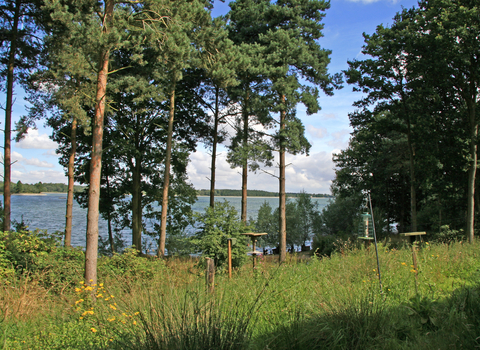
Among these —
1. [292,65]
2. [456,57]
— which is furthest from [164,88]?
[456,57]

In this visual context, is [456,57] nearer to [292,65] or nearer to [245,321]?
[292,65]

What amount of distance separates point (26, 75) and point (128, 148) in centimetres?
508

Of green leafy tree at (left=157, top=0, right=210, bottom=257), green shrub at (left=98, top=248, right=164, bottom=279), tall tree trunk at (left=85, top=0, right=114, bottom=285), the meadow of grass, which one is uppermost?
green leafy tree at (left=157, top=0, right=210, bottom=257)

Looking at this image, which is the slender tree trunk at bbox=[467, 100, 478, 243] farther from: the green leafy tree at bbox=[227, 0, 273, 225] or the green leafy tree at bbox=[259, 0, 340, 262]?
the green leafy tree at bbox=[227, 0, 273, 225]

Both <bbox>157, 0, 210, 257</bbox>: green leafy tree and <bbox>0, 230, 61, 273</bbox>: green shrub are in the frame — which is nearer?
<bbox>0, 230, 61, 273</bbox>: green shrub

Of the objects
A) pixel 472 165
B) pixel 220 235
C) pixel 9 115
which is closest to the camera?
pixel 220 235

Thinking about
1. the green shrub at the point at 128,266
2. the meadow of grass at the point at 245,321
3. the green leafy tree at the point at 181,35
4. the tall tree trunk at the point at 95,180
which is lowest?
the green shrub at the point at 128,266

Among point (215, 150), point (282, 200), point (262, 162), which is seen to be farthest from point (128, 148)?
point (282, 200)

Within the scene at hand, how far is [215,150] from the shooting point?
56.5 feet

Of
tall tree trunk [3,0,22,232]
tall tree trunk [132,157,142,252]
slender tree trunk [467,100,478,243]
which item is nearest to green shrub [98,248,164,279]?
tall tree trunk [3,0,22,232]

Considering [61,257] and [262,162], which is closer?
[61,257]

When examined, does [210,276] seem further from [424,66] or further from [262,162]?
[424,66]

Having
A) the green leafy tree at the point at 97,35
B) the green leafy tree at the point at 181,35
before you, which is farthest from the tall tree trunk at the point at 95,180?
the green leafy tree at the point at 181,35

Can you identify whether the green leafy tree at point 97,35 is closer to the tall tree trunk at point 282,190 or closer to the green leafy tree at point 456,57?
the tall tree trunk at point 282,190
